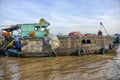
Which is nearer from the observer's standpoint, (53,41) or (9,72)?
(9,72)

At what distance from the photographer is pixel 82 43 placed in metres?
20.9

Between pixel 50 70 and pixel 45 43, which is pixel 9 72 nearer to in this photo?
pixel 50 70

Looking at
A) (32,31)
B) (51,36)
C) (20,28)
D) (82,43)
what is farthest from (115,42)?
(20,28)

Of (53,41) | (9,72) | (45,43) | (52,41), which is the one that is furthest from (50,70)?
(53,41)

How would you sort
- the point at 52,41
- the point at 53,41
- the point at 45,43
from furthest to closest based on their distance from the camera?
the point at 53,41 → the point at 52,41 → the point at 45,43

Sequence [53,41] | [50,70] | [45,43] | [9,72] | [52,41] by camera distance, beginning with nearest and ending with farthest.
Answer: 1. [9,72]
2. [50,70]
3. [45,43]
4. [52,41]
5. [53,41]

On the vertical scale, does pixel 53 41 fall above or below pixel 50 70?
above

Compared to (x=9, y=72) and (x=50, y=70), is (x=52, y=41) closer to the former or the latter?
(x=50, y=70)

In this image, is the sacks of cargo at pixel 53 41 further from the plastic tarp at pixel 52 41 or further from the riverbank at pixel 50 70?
the riverbank at pixel 50 70

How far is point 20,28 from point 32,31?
1.62 metres

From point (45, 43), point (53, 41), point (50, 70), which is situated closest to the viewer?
point (50, 70)

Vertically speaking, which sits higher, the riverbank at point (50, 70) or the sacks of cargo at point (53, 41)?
the sacks of cargo at point (53, 41)

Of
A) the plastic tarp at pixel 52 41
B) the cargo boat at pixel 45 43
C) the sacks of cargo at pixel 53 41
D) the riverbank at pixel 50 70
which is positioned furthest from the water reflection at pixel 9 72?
the sacks of cargo at pixel 53 41

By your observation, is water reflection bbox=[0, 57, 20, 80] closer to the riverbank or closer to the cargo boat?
the riverbank
